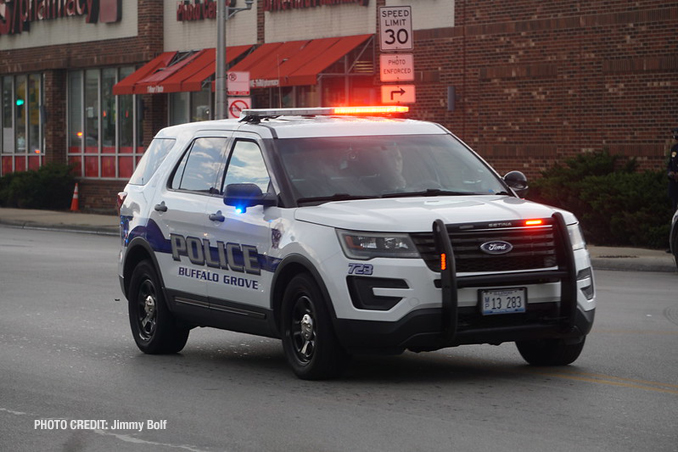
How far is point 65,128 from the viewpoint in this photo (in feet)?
140

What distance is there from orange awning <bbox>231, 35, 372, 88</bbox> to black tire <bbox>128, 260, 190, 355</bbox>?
19962 mm

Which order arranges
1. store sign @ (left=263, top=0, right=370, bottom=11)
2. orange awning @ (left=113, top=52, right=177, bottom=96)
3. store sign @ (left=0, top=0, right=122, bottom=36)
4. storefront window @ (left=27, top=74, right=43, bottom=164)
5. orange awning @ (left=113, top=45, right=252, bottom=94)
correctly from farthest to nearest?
storefront window @ (left=27, top=74, right=43, bottom=164) → store sign @ (left=0, top=0, right=122, bottom=36) → orange awning @ (left=113, top=52, right=177, bottom=96) → orange awning @ (left=113, top=45, right=252, bottom=94) → store sign @ (left=263, top=0, right=370, bottom=11)

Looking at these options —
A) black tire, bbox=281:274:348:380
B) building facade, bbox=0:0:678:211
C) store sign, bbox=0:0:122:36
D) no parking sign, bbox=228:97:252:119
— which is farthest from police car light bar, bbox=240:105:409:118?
store sign, bbox=0:0:122:36

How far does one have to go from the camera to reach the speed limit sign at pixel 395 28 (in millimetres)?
22625

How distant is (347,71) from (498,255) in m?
23.6

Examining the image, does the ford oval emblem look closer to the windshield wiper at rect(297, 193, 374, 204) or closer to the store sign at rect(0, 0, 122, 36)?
the windshield wiper at rect(297, 193, 374, 204)

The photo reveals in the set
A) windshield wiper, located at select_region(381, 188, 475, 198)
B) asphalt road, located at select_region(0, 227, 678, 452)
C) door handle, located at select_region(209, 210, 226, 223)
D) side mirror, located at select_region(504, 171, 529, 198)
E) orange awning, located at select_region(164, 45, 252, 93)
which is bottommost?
asphalt road, located at select_region(0, 227, 678, 452)

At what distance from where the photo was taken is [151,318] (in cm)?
1124

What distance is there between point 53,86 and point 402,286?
3528 centimetres

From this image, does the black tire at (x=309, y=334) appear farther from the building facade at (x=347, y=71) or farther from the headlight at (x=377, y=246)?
the building facade at (x=347, y=71)

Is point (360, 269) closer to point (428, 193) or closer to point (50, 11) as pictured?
point (428, 193)

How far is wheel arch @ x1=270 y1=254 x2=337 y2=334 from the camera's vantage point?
8992 millimetres

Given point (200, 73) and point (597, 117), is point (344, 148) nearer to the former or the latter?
point (597, 117)

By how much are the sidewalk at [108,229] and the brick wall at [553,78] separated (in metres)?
3.62
